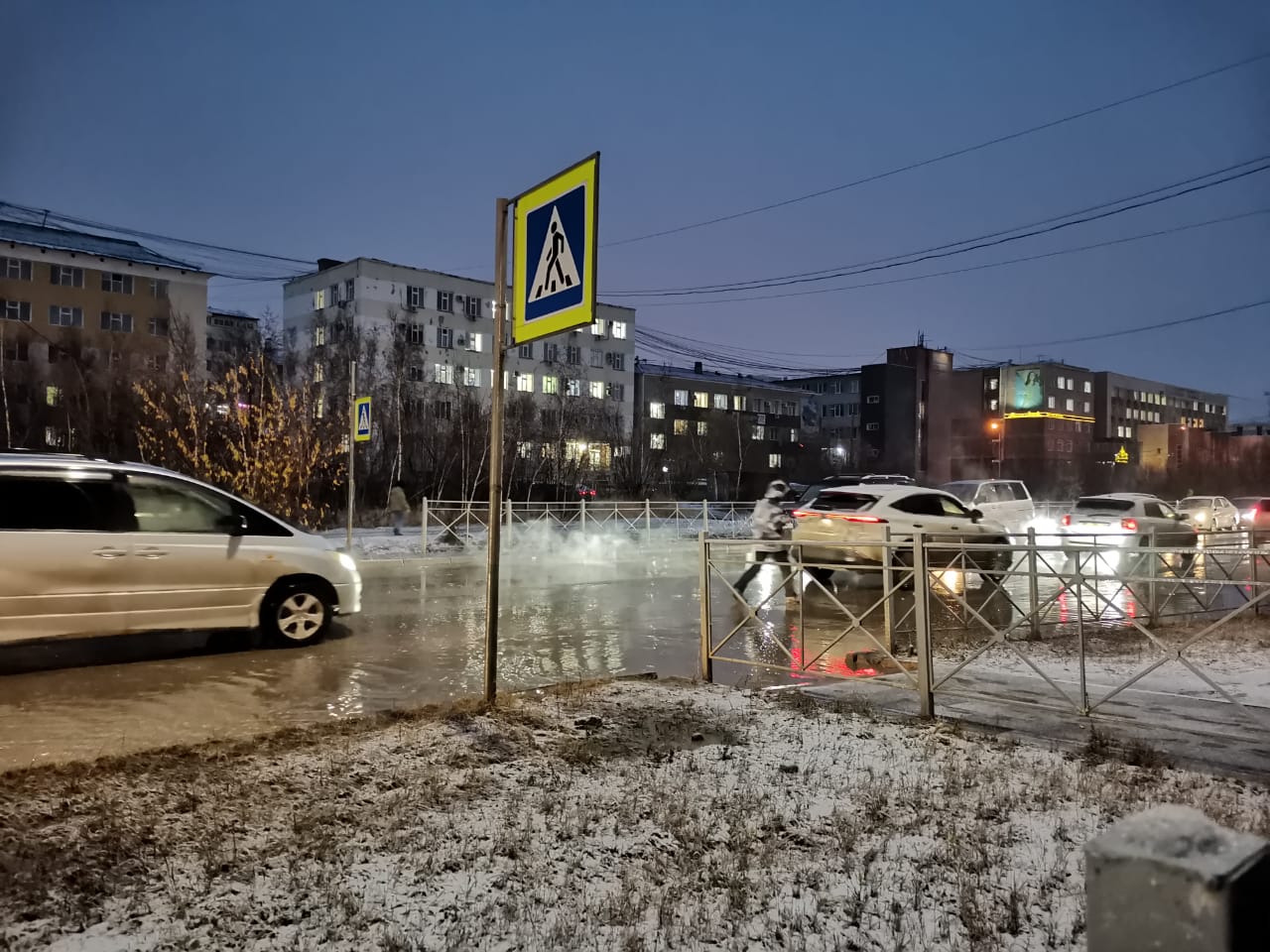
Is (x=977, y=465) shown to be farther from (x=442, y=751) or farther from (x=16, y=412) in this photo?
(x=442, y=751)

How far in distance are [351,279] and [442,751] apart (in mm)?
54179

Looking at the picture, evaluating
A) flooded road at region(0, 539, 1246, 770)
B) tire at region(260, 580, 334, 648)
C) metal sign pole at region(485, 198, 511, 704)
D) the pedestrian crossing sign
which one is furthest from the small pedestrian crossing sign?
the pedestrian crossing sign

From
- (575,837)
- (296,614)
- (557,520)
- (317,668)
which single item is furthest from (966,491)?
(575,837)

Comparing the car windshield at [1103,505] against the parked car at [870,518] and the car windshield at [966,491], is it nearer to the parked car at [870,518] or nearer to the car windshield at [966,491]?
the car windshield at [966,491]

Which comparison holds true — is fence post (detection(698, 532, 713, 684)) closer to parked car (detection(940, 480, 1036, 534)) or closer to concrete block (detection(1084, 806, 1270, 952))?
concrete block (detection(1084, 806, 1270, 952))

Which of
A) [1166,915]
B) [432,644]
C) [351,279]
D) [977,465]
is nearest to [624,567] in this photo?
[432,644]

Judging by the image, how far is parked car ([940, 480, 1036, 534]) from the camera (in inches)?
866

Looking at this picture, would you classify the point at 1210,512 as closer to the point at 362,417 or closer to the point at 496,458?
the point at 362,417

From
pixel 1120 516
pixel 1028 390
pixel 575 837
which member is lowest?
pixel 575 837

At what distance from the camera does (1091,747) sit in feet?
18.4

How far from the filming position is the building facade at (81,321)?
42094 millimetres

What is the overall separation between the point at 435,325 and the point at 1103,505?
43.6 metres

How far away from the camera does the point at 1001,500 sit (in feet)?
74.9

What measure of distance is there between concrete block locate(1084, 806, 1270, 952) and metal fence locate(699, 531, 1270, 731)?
171 inches
